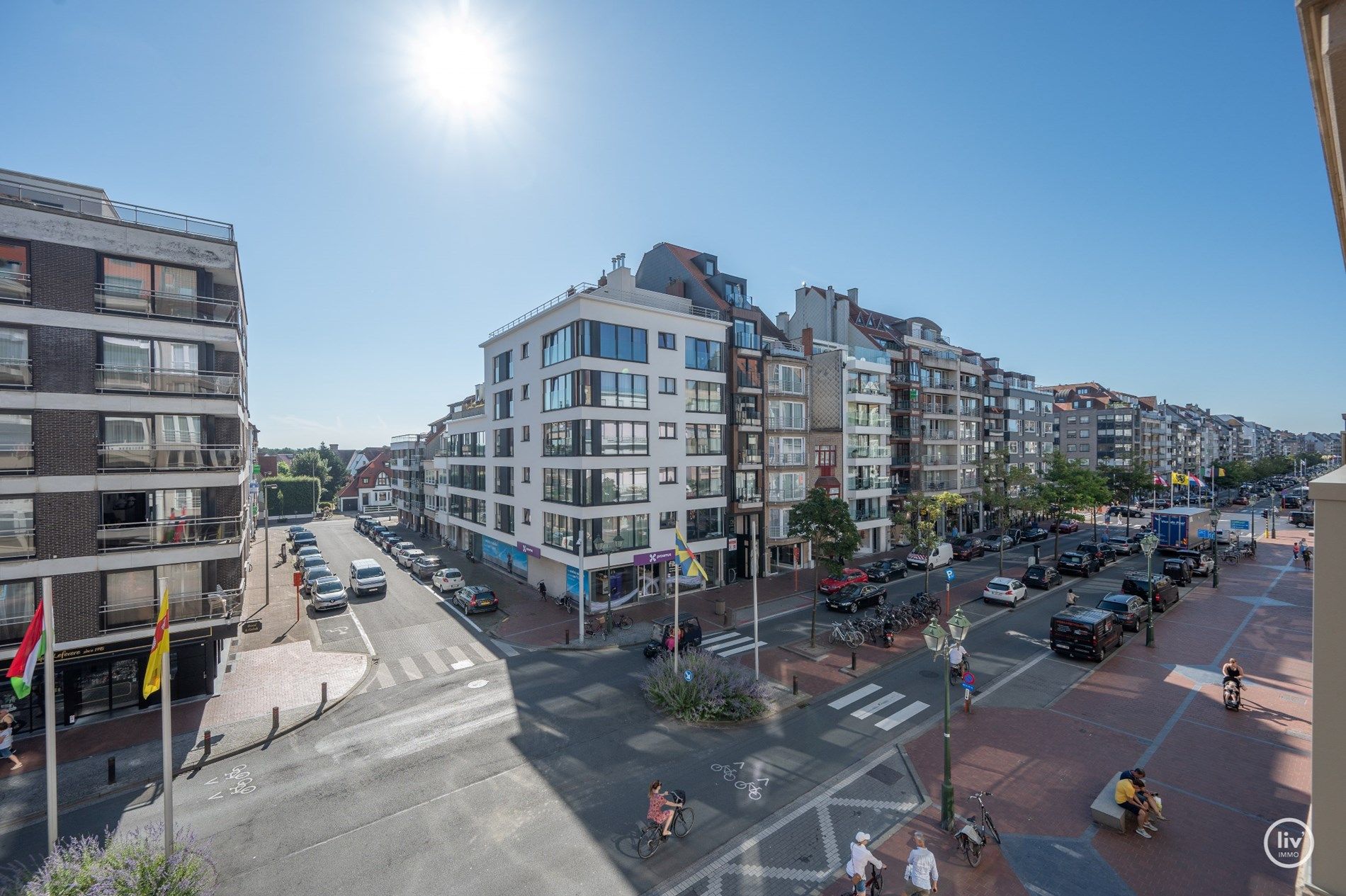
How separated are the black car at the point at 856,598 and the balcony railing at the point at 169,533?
26.8 meters

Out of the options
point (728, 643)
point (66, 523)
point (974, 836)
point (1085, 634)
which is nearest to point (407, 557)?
point (66, 523)

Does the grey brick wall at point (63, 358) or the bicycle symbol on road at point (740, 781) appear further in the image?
the grey brick wall at point (63, 358)

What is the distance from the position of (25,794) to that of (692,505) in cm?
2751

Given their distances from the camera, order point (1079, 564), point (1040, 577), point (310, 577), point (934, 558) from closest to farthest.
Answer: point (1040, 577)
point (310, 577)
point (1079, 564)
point (934, 558)

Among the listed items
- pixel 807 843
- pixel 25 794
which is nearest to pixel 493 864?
pixel 807 843

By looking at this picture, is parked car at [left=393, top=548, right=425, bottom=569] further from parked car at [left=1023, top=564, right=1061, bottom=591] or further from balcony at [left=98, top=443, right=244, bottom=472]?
parked car at [left=1023, top=564, right=1061, bottom=591]

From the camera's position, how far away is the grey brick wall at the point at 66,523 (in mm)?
17812

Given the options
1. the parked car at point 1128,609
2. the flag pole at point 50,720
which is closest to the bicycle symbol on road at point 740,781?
the flag pole at point 50,720

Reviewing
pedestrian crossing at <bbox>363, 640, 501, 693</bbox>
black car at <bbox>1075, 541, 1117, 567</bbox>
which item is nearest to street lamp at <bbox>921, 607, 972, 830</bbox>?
pedestrian crossing at <bbox>363, 640, 501, 693</bbox>

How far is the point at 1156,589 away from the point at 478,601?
35744mm

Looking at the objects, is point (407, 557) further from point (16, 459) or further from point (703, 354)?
point (16, 459)

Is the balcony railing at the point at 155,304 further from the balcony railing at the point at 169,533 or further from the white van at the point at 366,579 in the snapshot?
the white van at the point at 366,579

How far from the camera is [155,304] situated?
19859 millimetres

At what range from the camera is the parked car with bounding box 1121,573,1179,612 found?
1182 inches
